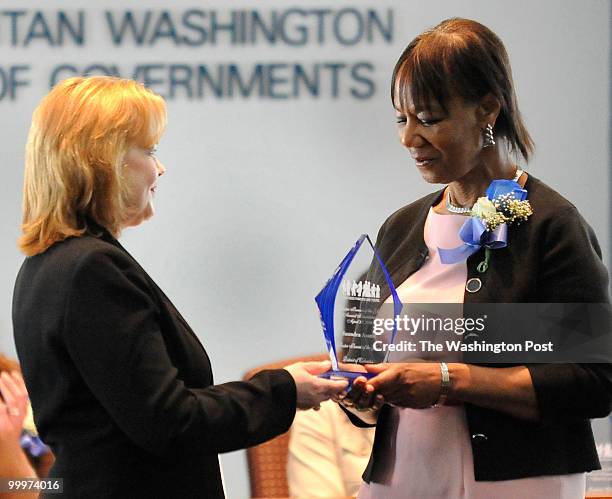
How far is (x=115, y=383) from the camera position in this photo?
194cm

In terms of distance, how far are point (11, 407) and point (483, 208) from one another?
1.64 meters

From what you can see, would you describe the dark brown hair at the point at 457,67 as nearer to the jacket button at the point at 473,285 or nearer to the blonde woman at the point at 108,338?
the jacket button at the point at 473,285

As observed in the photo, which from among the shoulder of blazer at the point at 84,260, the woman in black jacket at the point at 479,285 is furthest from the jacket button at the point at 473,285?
the shoulder of blazer at the point at 84,260

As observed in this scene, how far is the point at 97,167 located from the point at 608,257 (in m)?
2.68

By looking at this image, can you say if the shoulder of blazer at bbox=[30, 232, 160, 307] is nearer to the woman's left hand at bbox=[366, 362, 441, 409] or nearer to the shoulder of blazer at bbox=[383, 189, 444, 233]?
the woman's left hand at bbox=[366, 362, 441, 409]

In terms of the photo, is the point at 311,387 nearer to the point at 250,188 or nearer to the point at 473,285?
the point at 473,285

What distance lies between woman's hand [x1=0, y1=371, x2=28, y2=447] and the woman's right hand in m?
1.10

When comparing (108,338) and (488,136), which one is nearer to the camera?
(108,338)

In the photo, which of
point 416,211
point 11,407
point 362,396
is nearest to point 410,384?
point 362,396

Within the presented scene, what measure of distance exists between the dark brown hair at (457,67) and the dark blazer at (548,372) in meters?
0.22

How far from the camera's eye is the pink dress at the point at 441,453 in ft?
7.30

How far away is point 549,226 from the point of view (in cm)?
223

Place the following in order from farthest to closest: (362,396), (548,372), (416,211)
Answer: (416,211) < (362,396) < (548,372)

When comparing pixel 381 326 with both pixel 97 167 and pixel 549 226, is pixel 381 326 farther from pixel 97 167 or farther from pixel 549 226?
pixel 97 167
